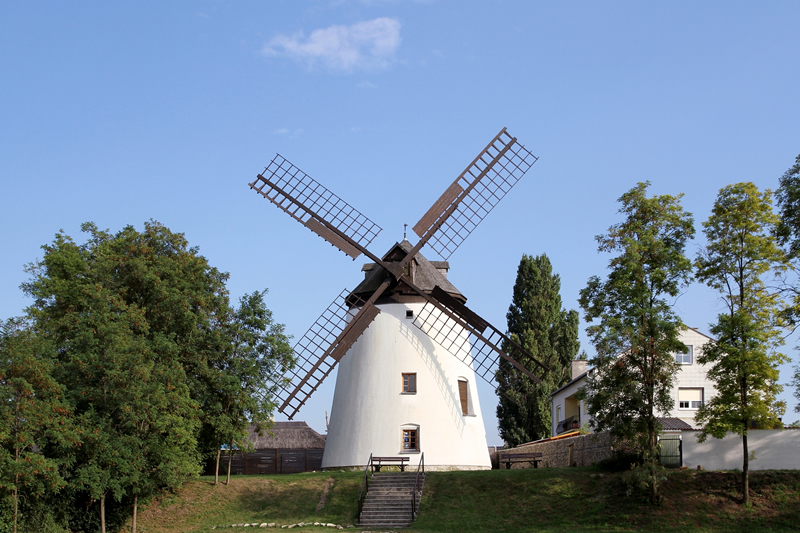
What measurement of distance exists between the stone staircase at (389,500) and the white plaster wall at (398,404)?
1938 millimetres

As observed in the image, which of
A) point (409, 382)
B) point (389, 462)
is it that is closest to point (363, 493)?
point (389, 462)

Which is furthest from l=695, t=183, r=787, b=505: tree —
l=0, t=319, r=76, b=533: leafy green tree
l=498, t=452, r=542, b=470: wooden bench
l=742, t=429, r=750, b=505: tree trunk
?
l=0, t=319, r=76, b=533: leafy green tree

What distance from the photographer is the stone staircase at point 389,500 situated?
1074 inches

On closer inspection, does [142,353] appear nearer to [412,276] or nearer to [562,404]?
[412,276]

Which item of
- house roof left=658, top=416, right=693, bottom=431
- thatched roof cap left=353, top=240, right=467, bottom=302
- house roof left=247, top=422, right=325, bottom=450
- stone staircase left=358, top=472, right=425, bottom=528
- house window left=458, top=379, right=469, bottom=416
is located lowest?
stone staircase left=358, top=472, right=425, bottom=528

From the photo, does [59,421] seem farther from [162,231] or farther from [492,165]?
[492,165]

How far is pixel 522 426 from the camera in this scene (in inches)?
1955

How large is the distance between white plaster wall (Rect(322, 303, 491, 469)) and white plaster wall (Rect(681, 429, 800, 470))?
9.29m

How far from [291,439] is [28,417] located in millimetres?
22306

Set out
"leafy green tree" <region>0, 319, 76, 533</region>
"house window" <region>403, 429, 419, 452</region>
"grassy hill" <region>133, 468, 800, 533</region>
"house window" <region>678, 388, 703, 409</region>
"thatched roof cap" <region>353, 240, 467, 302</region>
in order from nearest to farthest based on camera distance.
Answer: "leafy green tree" <region>0, 319, 76, 533</region> < "grassy hill" <region>133, 468, 800, 533</region> < "house window" <region>403, 429, 419, 452</region> < "thatched roof cap" <region>353, 240, 467, 302</region> < "house window" <region>678, 388, 703, 409</region>

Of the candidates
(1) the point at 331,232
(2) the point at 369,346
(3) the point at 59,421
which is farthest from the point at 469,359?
(3) the point at 59,421

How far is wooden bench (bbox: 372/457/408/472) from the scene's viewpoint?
1234 inches

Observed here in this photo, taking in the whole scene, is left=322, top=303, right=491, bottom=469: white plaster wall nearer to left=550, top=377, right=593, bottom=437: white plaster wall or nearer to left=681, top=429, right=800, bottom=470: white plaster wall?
left=681, top=429, right=800, bottom=470: white plaster wall

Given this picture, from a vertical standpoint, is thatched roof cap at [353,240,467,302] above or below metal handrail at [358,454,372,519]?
above
